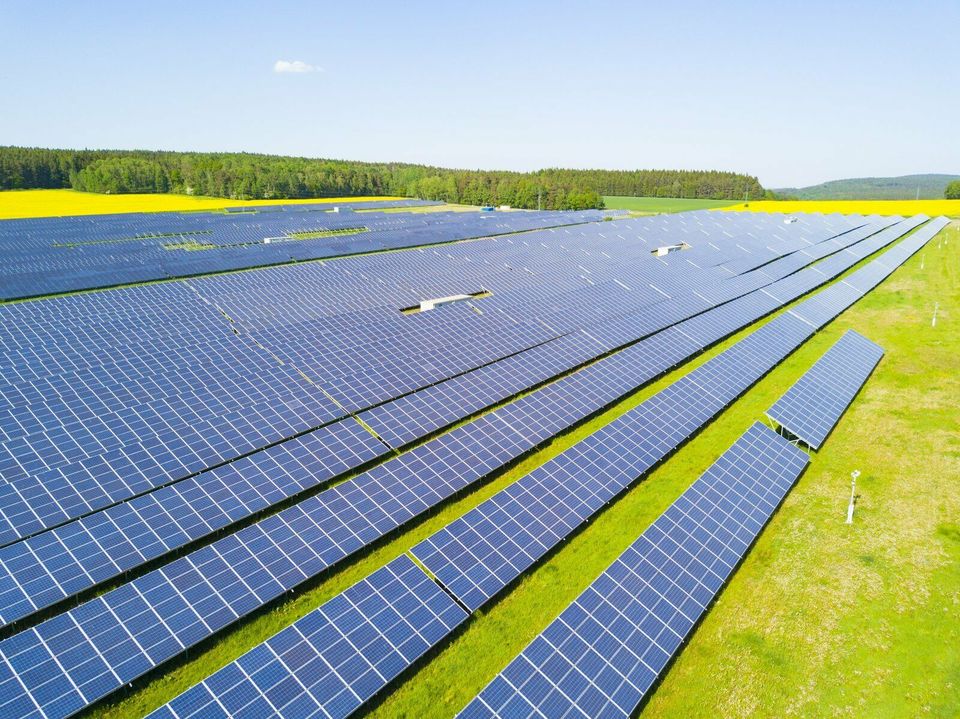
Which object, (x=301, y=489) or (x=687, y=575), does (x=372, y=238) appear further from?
(x=687, y=575)

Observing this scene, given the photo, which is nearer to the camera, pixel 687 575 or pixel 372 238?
pixel 687 575

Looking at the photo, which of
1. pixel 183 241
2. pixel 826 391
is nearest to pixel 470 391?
pixel 826 391

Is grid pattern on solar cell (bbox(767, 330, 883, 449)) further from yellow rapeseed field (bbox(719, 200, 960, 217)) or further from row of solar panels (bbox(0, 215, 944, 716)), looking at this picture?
yellow rapeseed field (bbox(719, 200, 960, 217))

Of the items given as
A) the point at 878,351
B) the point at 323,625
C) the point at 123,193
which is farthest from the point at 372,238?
the point at 123,193

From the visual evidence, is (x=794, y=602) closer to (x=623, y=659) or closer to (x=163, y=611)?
(x=623, y=659)

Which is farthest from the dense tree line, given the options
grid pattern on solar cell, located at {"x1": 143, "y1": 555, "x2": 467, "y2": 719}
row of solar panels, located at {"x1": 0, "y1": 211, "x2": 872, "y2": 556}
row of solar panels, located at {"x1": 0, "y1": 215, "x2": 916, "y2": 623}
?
grid pattern on solar cell, located at {"x1": 143, "y1": 555, "x2": 467, "y2": 719}
